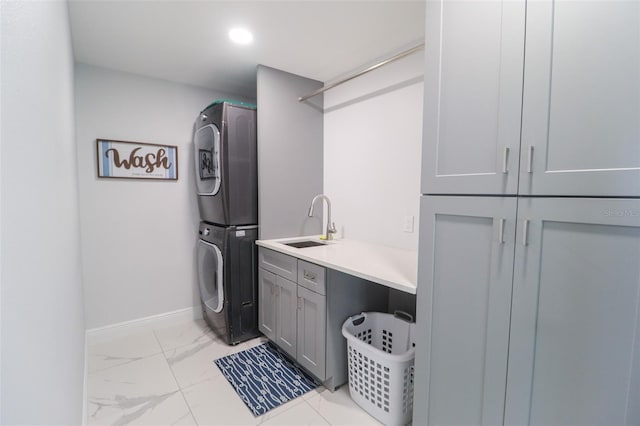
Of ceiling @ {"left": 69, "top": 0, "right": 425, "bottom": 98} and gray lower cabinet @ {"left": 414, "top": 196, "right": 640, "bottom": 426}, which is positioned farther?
ceiling @ {"left": 69, "top": 0, "right": 425, "bottom": 98}

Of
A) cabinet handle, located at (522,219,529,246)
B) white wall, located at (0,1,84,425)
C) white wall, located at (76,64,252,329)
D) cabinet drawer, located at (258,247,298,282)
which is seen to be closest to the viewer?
white wall, located at (0,1,84,425)

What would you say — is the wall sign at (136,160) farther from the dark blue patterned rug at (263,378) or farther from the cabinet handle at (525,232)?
the cabinet handle at (525,232)

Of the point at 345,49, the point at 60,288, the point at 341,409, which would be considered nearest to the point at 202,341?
the point at 341,409

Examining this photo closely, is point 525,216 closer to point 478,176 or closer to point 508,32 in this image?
point 478,176

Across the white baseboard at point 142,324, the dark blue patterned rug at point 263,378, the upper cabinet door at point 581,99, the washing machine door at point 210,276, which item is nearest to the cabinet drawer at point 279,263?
the washing machine door at point 210,276

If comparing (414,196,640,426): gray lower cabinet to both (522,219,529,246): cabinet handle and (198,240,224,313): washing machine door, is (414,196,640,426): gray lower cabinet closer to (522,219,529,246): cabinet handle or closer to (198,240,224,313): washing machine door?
(522,219,529,246): cabinet handle

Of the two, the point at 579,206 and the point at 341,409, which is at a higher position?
the point at 579,206

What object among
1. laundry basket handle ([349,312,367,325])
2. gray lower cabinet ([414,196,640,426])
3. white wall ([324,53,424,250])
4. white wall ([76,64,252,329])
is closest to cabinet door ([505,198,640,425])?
gray lower cabinet ([414,196,640,426])

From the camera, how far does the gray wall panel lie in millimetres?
2432

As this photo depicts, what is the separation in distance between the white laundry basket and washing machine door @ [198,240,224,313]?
3.88 ft

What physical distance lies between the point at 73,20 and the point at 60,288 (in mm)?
1724

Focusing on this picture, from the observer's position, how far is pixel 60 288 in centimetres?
103

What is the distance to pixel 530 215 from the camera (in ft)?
3.27

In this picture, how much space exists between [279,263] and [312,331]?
0.56 meters
